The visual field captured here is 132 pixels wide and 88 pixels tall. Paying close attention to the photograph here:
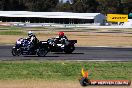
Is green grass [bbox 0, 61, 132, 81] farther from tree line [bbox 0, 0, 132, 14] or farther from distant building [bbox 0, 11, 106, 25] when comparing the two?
tree line [bbox 0, 0, 132, 14]

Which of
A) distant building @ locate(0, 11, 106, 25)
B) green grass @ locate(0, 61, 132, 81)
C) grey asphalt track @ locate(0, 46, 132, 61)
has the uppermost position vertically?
green grass @ locate(0, 61, 132, 81)

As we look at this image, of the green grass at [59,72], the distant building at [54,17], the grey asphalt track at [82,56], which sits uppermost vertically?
the green grass at [59,72]

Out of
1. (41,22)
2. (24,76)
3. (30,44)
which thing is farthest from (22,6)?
(24,76)

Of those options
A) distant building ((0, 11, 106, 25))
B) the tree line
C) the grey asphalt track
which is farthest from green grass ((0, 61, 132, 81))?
the tree line

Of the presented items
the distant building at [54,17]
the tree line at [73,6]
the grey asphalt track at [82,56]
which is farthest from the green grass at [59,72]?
the tree line at [73,6]

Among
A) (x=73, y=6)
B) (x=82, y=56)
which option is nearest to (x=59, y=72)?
(x=82, y=56)

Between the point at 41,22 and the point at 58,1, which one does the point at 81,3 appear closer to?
the point at 58,1

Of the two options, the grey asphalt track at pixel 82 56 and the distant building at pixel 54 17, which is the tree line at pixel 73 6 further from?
the grey asphalt track at pixel 82 56

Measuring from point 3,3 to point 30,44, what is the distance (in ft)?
438

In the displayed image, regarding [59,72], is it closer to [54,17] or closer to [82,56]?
[82,56]

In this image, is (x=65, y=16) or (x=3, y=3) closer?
(x=65, y=16)

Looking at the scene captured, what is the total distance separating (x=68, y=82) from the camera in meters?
16.2

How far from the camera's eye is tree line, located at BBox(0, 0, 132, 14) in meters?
154

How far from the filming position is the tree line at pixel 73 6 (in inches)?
6078
